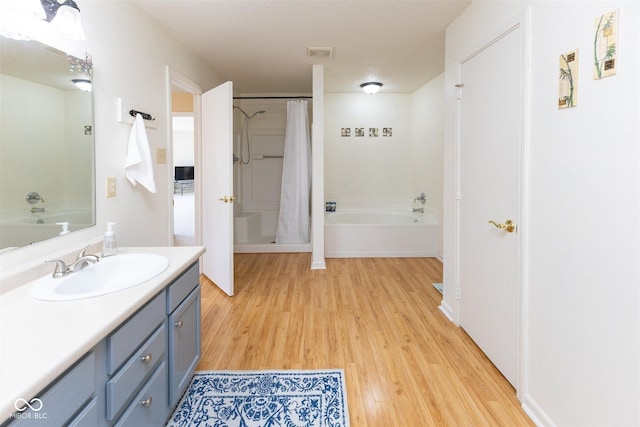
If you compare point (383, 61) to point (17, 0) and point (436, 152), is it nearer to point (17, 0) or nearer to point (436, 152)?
point (436, 152)

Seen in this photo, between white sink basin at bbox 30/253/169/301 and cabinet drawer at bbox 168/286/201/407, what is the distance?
9.7 inches

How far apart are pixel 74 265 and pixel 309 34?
8.13ft

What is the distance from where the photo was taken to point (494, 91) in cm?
206

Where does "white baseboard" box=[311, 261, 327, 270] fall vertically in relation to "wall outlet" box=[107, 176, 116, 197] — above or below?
below

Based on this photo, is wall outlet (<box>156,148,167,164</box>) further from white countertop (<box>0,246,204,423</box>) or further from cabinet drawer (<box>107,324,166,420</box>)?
cabinet drawer (<box>107,324,166,420</box>)

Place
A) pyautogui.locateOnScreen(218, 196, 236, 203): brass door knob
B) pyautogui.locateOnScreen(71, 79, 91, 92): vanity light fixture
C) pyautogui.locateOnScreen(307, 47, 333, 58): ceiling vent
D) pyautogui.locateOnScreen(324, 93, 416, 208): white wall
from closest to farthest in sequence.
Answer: pyautogui.locateOnScreen(71, 79, 91, 92): vanity light fixture < pyautogui.locateOnScreen(218, 196, 236, 203): brass door knob < pyautogui.locateOnScreen(307, 47, 333, 58): ceiling vent < pyautogui.locateOnScreen(324, 93, 416, 208): white wall

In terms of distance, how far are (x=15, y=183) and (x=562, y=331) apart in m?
2.37

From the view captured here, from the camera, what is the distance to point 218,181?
3340mm

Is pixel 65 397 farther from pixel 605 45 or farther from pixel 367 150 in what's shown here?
pixel 367 150

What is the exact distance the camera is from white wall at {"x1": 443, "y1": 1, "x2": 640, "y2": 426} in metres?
1.17

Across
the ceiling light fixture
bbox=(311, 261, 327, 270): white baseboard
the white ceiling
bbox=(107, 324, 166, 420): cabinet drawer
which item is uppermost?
the ceiling light fixture

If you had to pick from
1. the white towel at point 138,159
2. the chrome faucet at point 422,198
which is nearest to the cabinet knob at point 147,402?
the white towel at point 138,159

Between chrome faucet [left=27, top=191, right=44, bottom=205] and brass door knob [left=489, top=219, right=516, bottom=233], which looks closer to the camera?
chrome faucet [left=27, top=191, right=44, bottom=205]

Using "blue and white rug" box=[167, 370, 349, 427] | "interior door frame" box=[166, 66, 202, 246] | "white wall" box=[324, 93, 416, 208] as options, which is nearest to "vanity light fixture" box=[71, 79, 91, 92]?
"interior door frame" box=[166, 66, 202, 246]
